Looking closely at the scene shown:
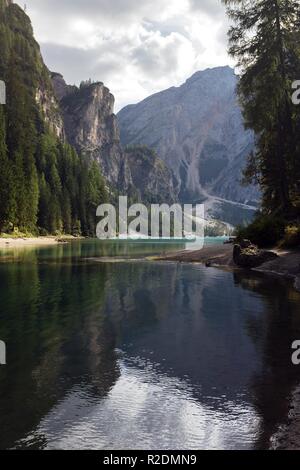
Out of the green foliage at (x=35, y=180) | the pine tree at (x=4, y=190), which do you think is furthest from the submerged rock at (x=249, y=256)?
the green foliage at (x=35, y=180)

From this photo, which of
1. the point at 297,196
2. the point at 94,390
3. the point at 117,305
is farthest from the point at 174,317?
the point at 297,196

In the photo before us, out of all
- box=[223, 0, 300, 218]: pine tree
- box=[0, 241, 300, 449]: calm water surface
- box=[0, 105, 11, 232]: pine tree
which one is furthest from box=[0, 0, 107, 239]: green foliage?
box=[0, 241, 300, 449]: calm water surface

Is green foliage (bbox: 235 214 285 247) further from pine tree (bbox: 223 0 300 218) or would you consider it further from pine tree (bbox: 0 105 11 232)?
pine tree (bbox: 0 105 11 232)

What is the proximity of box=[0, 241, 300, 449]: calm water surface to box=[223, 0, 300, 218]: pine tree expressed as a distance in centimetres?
2178

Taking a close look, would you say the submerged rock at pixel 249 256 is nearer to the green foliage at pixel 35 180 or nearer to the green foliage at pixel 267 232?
the green foliage at pixel 267 232

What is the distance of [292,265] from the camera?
32281 millimetres

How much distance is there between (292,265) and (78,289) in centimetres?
1646

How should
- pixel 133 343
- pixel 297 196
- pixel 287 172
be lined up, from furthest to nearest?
1. pixel 287 172
2. pixel 297 196
3. pixel 133 343

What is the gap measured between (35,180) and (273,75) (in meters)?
79.5

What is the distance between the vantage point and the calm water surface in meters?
8.05

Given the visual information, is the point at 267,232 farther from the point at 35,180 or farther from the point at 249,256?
the point at 35,180

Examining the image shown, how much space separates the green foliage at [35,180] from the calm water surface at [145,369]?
72171 millimetres

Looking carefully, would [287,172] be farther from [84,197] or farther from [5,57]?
[5,57]

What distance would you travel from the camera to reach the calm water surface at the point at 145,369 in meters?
8.05
